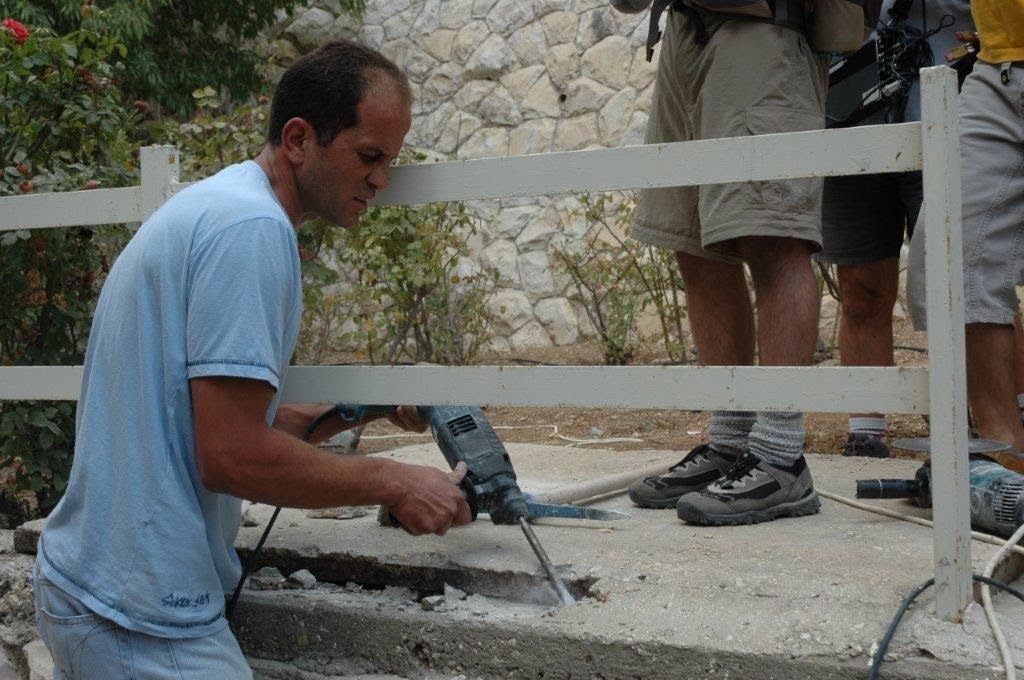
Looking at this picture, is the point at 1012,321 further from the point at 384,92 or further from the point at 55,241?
the point at 55,241

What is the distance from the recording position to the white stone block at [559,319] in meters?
7.84

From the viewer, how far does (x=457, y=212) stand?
584 centimetres

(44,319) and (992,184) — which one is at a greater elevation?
(992,184)

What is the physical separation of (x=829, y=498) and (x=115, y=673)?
176cm

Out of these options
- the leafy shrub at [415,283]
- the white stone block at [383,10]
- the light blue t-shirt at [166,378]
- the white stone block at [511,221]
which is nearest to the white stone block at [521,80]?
the white stone block at [511,221]

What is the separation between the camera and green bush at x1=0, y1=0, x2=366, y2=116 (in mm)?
8078

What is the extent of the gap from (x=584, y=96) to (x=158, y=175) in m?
5.91

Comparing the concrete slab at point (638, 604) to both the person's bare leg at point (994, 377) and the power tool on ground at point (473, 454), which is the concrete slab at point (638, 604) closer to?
the power tool on ground at point (473, 454)

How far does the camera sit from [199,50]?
28.2 feet

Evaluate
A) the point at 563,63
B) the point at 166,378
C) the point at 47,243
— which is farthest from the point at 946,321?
the point at 563,63

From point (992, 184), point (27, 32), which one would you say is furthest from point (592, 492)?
point (27, 32)

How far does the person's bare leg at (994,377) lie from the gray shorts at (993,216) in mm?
49

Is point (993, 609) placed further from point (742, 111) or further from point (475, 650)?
point (742, 111)

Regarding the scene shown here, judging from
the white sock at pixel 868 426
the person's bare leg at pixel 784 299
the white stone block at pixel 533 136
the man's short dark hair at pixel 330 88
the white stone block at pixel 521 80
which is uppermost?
the white stone block at pixel 521 80
